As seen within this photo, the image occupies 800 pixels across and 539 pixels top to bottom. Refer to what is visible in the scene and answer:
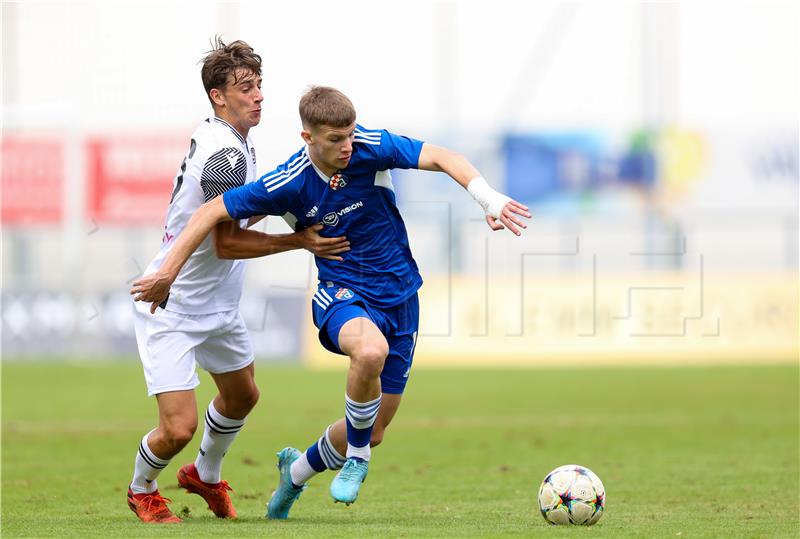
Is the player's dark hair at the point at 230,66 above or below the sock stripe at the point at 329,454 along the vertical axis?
above

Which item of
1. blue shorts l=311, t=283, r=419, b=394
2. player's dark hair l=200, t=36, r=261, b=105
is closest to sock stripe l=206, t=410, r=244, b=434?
blue shorts l=311, t=283, r=419, b=394

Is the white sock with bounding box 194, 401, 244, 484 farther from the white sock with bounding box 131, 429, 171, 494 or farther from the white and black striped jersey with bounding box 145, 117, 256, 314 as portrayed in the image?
the white and black striped jersey with bounding box 145, 117, 256, 314

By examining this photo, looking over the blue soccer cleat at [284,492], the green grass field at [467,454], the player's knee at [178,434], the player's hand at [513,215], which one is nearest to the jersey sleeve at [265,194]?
the player's hand at [513,215]

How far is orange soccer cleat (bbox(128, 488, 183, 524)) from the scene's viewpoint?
25.3ft

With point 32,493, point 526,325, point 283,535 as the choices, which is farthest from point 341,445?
point 526,325

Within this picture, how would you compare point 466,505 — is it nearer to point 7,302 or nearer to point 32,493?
point 32,493

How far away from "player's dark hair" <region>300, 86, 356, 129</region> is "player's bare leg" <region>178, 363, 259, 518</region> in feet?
5.99

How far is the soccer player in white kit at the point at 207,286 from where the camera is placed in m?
7.62

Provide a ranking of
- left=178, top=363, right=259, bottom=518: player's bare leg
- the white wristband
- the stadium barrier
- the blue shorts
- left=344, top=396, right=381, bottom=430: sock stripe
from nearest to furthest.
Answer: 1. the white wristband
2. left=344, top=396, right=381, bottom=430: sock stripe
3. the blue shorts
4. left=178, top=363, right=259, bottom=518: player's bare leg
5. the stadium barrier

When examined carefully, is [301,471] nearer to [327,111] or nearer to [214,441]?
[214,441]

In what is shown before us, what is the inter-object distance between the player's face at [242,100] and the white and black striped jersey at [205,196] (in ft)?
0.22

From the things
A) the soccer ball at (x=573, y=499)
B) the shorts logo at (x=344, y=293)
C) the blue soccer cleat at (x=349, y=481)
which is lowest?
the soccer ball at (x=573, y=499)

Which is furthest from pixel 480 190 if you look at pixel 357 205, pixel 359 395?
pixel 359 395

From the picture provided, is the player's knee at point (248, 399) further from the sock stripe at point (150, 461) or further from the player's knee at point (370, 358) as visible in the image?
the player's knee at point (370, 358)
